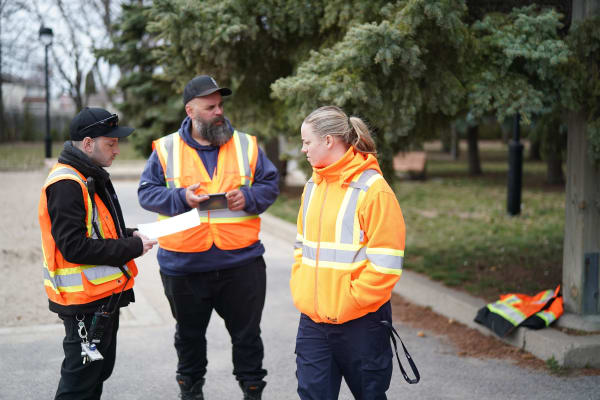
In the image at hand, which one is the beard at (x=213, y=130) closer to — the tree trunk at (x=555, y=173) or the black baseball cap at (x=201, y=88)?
the black baseball cap at (x=201, y=88)

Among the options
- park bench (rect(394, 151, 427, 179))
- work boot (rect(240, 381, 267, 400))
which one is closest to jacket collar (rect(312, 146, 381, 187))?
work boot (rect(240, 381, 267, 400))

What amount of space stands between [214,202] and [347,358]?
4.50ft

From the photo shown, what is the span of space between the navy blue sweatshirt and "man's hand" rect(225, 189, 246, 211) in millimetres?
44

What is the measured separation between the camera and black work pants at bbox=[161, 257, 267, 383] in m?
4.20

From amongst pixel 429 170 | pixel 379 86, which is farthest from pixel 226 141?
pixel 429 170

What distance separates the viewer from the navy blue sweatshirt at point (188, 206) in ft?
13.5

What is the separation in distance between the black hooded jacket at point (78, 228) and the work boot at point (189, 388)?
42.1 inches

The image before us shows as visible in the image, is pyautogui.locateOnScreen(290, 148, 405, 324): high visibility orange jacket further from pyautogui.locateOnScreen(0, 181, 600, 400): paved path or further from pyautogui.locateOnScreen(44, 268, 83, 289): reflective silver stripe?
pyautogui.locateOnScreen(0, 181, 600, 400): paved path

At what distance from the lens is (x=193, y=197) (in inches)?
157

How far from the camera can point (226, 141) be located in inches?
166

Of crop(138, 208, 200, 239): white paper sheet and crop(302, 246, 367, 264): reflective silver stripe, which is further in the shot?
crop(138, 208, 200, 239): white paper sheet

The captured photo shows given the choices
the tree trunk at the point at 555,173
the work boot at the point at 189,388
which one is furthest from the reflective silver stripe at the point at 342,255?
the tree trunk at the point at 555,173

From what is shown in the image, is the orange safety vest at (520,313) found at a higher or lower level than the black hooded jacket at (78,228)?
lower

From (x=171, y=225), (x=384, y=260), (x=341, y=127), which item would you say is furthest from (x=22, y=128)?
(x=384, y=260)
